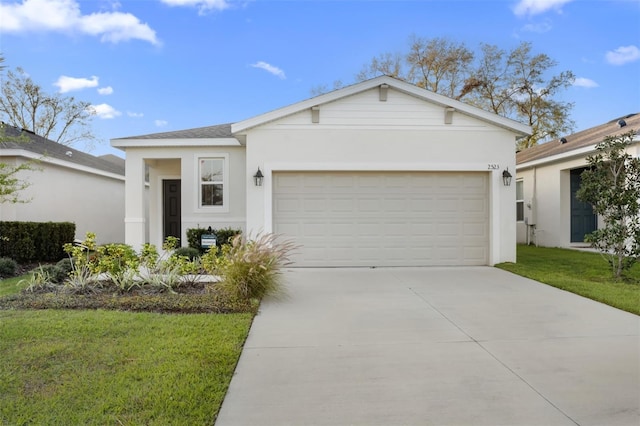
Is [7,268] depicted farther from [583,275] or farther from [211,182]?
[583,275]

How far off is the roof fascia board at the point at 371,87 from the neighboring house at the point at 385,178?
23 millimetres

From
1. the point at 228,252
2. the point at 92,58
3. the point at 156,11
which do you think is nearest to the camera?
the point at 228,252

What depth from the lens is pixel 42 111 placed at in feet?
79.6

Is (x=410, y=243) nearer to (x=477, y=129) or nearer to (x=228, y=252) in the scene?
(x=477, y=129)

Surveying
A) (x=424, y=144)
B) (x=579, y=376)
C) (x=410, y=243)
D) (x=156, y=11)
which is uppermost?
(x=156, y=11)

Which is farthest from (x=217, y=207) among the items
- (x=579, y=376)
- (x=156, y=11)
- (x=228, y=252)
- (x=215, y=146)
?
(x=579, y=376)

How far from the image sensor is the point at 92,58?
13.1 meters

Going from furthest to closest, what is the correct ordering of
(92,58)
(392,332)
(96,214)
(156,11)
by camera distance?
1. (96,214)
2. (92,58)
3. (156,11)
4. (392,332)

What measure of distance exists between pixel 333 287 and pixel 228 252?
1.93 metres

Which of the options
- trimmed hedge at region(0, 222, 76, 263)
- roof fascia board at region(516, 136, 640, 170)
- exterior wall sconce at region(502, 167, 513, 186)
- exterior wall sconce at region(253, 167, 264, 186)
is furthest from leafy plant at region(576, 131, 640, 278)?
trimmed hedge at region(0, 222, 76, 263)

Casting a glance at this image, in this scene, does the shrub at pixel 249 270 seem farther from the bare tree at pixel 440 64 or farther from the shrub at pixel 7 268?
the bare tree at pixel 440 64

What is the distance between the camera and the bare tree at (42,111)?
22.4 m

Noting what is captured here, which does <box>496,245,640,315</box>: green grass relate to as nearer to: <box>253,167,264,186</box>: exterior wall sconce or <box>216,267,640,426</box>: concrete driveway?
<box>216,267,640,426</box>: concrete driveway

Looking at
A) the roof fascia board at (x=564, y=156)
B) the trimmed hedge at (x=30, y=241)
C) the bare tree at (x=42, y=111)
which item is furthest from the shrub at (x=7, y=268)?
the bare tree at (x=42, y=111)
